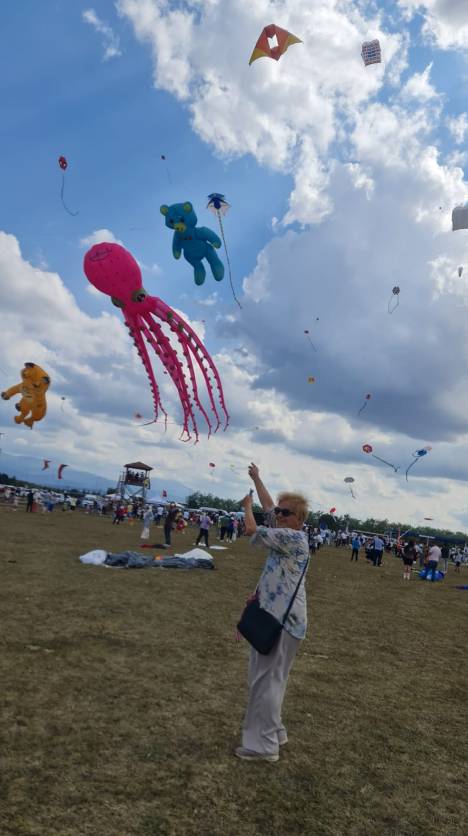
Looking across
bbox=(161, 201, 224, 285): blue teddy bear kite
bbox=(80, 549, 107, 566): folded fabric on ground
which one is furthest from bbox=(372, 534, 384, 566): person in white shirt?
bbox=(161, 201, 224, 285): blue teddy bear kite

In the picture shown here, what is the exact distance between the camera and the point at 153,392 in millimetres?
14125

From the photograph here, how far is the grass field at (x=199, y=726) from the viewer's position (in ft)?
11.3

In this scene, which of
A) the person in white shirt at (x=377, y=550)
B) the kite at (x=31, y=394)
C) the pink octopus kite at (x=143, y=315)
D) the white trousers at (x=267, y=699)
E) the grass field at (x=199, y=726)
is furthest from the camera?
the person in white shirt at (x=377, y=550)

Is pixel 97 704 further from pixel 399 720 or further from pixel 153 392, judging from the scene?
pixel 153 392

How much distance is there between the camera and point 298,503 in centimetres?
471

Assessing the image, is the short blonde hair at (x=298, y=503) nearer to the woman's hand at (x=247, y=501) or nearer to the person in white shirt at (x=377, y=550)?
the woman's hand at (x=247, y=501)

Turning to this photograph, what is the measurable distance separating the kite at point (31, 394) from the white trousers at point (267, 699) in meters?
18.6

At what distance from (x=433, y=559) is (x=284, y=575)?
1956 centimetres

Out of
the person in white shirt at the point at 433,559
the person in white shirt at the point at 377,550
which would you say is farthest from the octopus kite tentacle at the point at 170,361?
the person in white shirt at the point at 377,550

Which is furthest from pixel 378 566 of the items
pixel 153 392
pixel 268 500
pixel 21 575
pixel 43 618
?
pixel 268 500

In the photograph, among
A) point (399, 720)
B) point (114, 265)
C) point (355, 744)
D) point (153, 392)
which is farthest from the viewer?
point (153, 392)

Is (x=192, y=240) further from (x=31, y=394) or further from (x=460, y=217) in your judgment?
(x=31, y=394)

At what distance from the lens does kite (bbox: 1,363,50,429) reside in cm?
2098

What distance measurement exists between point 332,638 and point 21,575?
6.45 m
